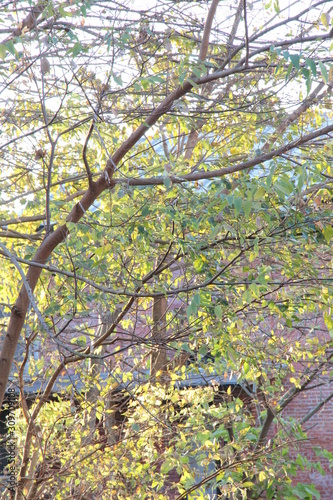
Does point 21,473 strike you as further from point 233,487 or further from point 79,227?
point 79,227

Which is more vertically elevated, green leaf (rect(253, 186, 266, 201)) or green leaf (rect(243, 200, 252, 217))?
green leaf (rect(253, 186, 266, 201))

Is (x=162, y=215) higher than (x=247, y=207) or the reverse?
higher

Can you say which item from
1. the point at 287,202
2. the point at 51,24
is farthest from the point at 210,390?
the point at 51,24

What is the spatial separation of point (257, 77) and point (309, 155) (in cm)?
91

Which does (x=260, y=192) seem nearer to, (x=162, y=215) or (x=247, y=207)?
(x=247, y=207)

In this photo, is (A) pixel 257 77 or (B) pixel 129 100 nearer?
(B) pixel 129 100

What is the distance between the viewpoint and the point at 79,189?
4.79 meters

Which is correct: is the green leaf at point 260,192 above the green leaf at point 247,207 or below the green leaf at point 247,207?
above

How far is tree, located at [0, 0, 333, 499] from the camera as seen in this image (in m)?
3.12

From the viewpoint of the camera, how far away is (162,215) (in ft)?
11.8

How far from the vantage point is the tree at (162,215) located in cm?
312

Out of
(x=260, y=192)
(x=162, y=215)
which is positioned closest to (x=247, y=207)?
(x=260, y=192)

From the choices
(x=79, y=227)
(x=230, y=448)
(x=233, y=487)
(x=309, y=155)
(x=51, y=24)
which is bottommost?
(x=233, y=487)

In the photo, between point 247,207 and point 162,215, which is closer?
point 247,207
